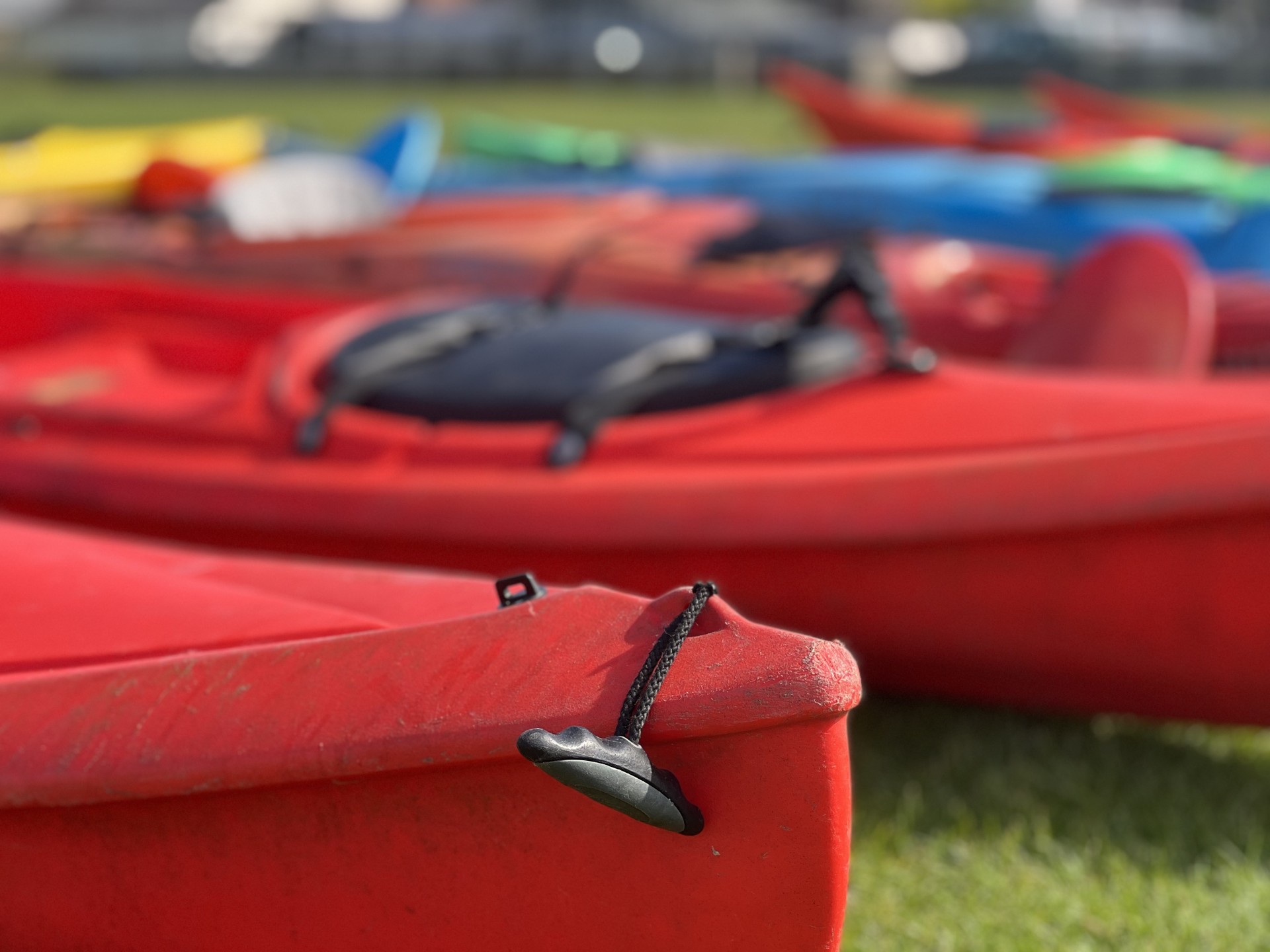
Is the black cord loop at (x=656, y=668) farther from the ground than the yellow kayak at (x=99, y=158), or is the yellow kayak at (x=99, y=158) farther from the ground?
the black cord loop at (x=656, y=668)

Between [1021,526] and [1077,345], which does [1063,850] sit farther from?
[1077,345]

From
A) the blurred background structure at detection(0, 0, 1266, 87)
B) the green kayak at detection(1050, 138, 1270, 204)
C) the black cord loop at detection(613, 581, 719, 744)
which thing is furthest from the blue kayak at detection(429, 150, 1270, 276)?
the blurred background structure at detection(0, 0, 1266, 87)

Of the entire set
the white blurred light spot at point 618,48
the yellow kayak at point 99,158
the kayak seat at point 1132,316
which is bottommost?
the white blurred light spot at point 618,48

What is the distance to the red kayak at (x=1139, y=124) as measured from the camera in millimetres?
6367

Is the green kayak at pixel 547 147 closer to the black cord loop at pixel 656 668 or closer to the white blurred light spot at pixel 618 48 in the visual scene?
the black cord loop at pixel 656 668

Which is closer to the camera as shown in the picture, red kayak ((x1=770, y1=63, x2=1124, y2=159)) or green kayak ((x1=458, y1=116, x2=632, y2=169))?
red kayak ((x1=770, y1=63, x2=1124, y2=159))

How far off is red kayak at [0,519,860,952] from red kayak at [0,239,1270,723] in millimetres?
728

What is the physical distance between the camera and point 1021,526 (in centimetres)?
208

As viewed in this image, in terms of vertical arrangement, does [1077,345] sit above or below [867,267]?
below

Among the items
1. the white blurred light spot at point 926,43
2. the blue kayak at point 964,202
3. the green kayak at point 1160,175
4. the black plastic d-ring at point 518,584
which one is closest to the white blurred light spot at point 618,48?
the white blurred light spot at point 926,43

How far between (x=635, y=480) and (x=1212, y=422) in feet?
2.94

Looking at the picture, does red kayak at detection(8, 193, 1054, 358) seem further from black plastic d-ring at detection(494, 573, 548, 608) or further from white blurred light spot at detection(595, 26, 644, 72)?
white blurred light spot at detection(595, 26, 644, 72)

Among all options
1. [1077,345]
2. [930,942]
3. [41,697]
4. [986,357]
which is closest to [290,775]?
[41,697]

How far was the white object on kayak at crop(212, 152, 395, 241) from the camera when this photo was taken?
5.11 metres
